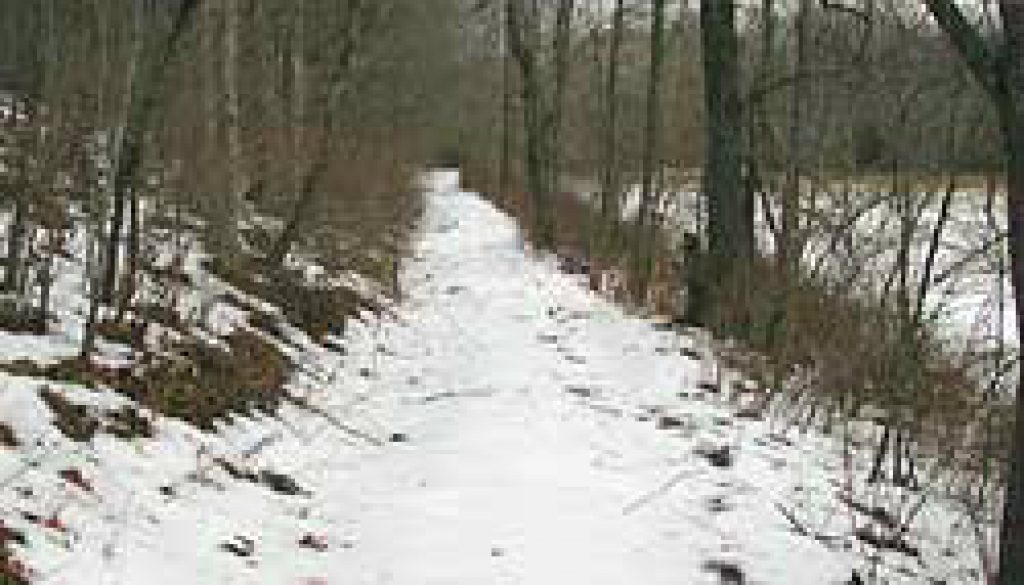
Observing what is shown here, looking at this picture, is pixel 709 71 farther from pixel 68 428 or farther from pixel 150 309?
pixel 68 428

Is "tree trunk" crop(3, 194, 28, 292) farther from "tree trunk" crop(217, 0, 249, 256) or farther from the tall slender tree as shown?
the tall slender tree

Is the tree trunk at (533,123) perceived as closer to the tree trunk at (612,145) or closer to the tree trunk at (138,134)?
the tree trunk at (612,145)

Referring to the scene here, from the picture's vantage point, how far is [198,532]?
6148 mm

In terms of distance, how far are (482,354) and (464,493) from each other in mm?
5166

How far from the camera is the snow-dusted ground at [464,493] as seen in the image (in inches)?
236

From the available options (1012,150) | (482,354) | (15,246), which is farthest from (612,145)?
(1012,150)

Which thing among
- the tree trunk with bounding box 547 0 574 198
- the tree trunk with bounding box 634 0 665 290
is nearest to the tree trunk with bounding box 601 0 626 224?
the tree trunk with bounding box 547 0 574 198

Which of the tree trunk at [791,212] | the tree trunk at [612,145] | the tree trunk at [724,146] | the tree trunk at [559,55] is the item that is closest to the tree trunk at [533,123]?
the tree trunk at [559,55]

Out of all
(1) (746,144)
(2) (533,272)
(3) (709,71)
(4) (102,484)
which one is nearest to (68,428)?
(4) (102,484)

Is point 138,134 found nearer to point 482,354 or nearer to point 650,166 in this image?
point 482,354

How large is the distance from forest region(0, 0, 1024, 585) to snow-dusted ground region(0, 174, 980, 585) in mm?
26

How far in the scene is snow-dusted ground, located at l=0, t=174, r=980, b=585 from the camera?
599 cm

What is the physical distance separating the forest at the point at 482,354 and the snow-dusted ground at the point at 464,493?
1.0 inches

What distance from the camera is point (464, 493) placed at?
7.40m
